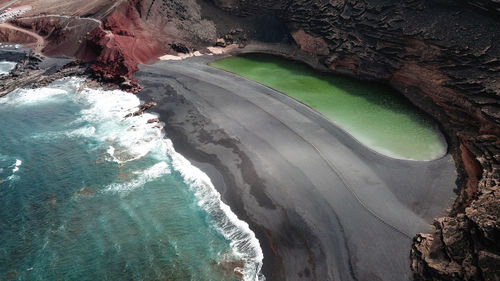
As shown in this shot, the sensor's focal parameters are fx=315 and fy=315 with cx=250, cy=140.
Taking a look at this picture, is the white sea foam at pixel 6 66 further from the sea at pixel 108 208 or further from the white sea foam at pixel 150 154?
the white sea foam at pixel 150 154

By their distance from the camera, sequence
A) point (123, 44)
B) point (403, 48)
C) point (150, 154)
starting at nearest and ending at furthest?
point (150, 154), point (403, 48), point (123, 44)

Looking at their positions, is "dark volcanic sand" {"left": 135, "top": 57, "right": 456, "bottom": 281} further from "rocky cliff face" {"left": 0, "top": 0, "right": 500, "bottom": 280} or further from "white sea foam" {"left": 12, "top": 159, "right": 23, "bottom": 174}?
"white sea foam" {"left": 12, "top": 159, "right": 23, "bottom": 174}

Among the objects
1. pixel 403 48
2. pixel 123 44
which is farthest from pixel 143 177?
pixel 403 48

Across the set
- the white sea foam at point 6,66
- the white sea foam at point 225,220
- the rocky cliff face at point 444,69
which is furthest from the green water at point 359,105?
the white sea foam at point 6,66

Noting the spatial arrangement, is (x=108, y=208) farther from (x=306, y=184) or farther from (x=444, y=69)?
(x=444, y=69)

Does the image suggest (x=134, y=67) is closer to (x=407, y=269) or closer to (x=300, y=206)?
(x=300, y=206)

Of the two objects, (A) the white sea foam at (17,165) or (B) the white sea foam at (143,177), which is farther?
(A) the white sea foam at (17,165)

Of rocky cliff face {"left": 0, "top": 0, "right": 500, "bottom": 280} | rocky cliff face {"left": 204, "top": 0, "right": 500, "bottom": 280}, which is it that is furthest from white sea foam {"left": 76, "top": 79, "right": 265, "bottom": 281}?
rocky cliff face {"left": 204, "top": 0, "right": 500, "bottom": 280}
